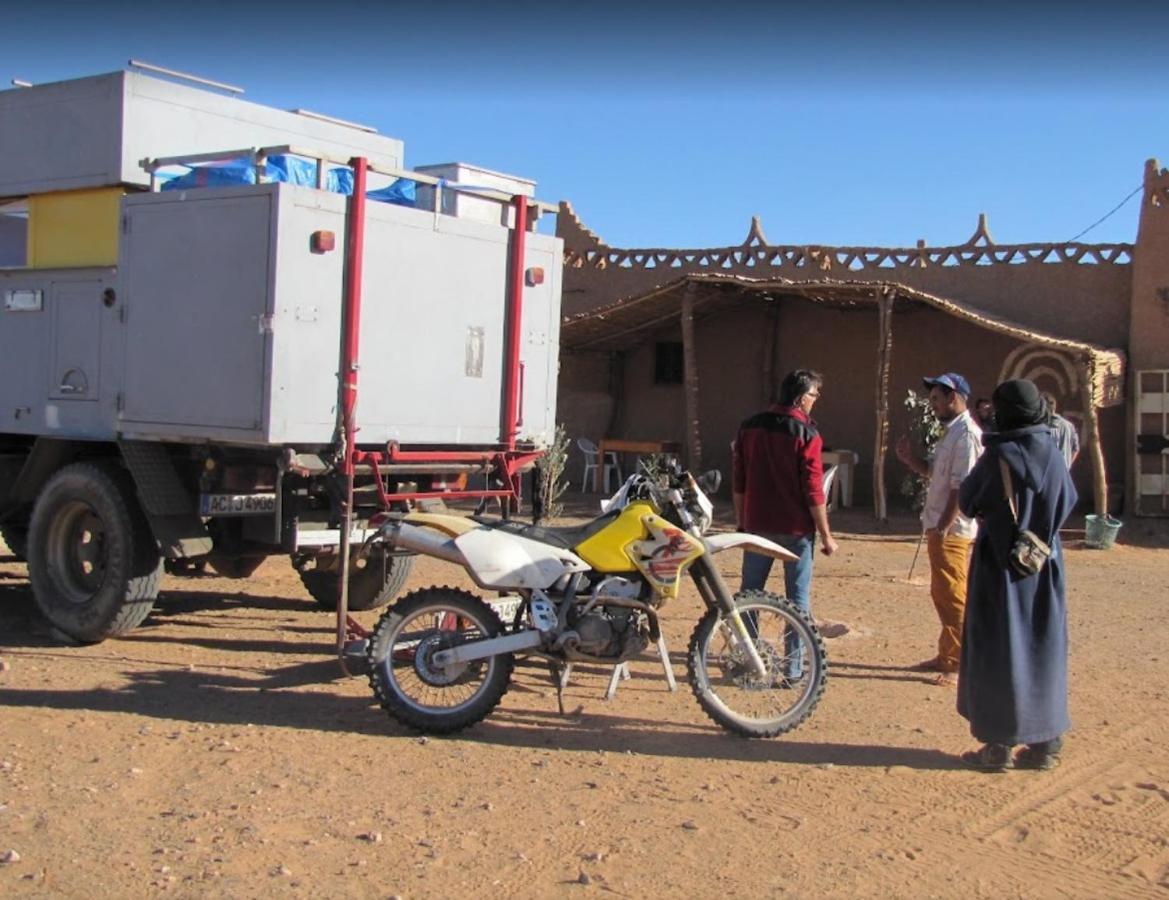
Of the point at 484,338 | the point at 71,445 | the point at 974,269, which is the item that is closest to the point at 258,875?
the point at 484,338

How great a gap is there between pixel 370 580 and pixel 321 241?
2.91m

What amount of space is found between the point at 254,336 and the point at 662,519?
229cm

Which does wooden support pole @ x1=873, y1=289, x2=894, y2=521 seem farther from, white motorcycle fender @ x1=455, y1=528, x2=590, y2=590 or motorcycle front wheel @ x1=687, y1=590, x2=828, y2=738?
white motorcycle fender @ x1=455, y1=528, x2=590, y2=590

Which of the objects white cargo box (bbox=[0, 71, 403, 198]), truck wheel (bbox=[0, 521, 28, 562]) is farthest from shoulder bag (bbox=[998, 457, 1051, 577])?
truck wheel (bbox=[0, 521, 28, 562])

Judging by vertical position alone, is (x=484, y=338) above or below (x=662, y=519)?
above

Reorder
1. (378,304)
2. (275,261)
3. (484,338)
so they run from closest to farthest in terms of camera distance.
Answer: (275,261) < (378,304) < (484,338)

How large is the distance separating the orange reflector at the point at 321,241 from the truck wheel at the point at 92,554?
77.8 inches

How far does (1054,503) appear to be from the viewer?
5379mm

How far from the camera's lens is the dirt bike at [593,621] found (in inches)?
228

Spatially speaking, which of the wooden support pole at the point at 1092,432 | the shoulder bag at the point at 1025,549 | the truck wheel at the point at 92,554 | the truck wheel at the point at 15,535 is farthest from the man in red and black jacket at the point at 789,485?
the wooden support pole at the point at 1092,432

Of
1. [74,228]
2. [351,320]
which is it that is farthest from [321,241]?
[74,228]

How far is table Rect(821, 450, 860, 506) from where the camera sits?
16.5 metres

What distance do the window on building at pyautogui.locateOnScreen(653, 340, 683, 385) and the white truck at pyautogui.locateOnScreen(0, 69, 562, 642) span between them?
10883mm

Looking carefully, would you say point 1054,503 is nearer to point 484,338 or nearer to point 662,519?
point 662,519
